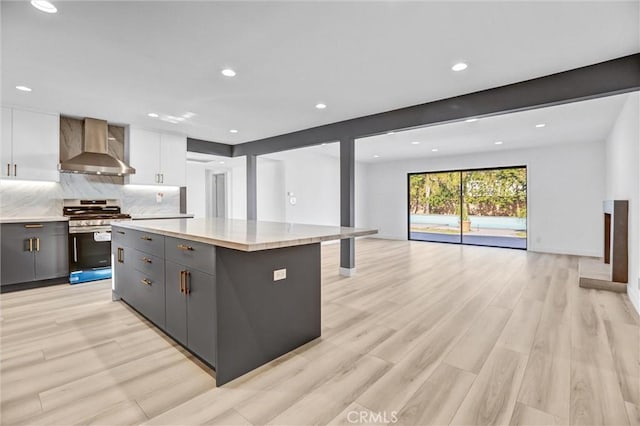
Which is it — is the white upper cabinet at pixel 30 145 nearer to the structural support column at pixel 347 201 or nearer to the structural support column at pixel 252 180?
the structural support column at pixel 252 180

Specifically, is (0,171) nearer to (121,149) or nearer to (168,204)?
(121,149)

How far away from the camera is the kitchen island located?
6.11 ft

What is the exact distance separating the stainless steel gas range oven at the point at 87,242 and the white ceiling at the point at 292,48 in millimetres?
1522

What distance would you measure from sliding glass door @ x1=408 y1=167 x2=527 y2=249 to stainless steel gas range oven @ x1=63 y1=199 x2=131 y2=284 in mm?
7547

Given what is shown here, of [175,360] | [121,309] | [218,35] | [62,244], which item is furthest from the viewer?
[62,244]

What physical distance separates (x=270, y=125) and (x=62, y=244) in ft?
11.1

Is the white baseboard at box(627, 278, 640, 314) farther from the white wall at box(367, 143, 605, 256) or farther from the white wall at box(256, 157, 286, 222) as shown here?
the white wall at box(256, 157, 286, 222)

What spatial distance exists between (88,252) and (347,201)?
3.79 m

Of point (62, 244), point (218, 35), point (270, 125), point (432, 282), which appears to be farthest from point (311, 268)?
point (62, 244)

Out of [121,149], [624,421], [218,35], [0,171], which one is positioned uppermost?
[218,35]

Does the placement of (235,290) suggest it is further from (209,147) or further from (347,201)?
(209,147)

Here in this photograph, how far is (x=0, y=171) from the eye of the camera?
3.87m

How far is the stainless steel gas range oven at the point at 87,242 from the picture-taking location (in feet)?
13.8

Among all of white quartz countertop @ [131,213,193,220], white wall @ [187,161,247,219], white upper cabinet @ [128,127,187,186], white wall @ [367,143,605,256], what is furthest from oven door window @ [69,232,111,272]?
A: white wall @ [367,143,605,256]
